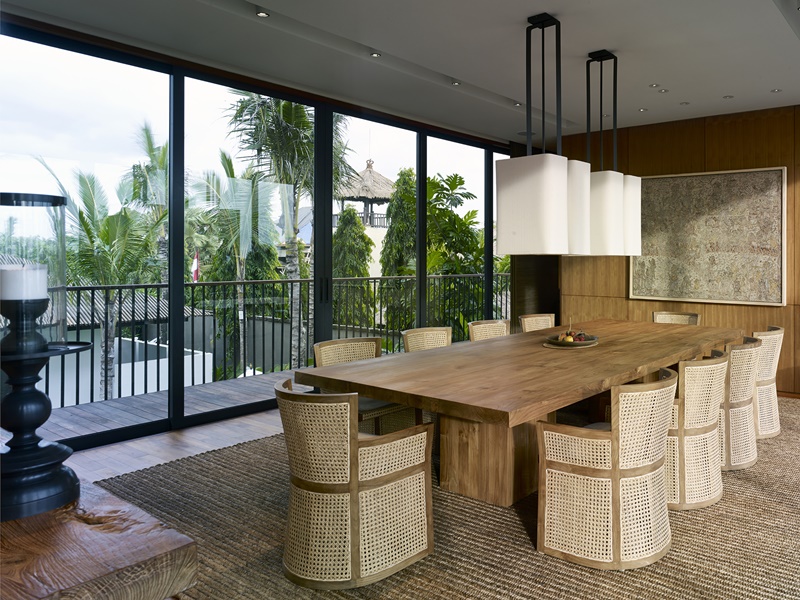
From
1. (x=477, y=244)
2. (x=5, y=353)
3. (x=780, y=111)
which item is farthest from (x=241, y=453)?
(x=780, y=111)

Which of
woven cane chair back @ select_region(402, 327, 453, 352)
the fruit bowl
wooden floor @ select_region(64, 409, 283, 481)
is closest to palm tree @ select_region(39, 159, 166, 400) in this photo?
wooden floor @ select_region(64, 409, 283, 481)

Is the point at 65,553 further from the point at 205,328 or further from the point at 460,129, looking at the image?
the point at 460,129

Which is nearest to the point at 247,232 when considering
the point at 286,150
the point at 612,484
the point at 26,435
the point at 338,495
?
the point at 286,150

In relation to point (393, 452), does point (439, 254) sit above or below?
above

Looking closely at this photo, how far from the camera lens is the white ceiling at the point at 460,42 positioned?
357 cm

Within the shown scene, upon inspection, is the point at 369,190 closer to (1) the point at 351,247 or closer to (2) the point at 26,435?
(1) the point at 351,247

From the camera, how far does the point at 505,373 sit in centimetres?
306

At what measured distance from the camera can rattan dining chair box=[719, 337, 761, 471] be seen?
3.76 metres

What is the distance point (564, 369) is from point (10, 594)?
268cm

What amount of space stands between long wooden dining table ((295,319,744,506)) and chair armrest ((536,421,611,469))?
0.12 metres

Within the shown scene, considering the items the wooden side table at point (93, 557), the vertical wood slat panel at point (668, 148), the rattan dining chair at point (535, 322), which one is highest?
the vertical wood slat panel at point (668, 148)

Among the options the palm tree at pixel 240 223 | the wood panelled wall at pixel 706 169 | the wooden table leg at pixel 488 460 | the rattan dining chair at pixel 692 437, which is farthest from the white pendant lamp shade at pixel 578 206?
the wood panelled wall at pixel 706 169

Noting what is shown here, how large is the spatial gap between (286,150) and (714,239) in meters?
4.36

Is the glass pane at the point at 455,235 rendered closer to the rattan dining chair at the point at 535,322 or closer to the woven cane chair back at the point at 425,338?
the rattan dining chair at the point at 535,322
